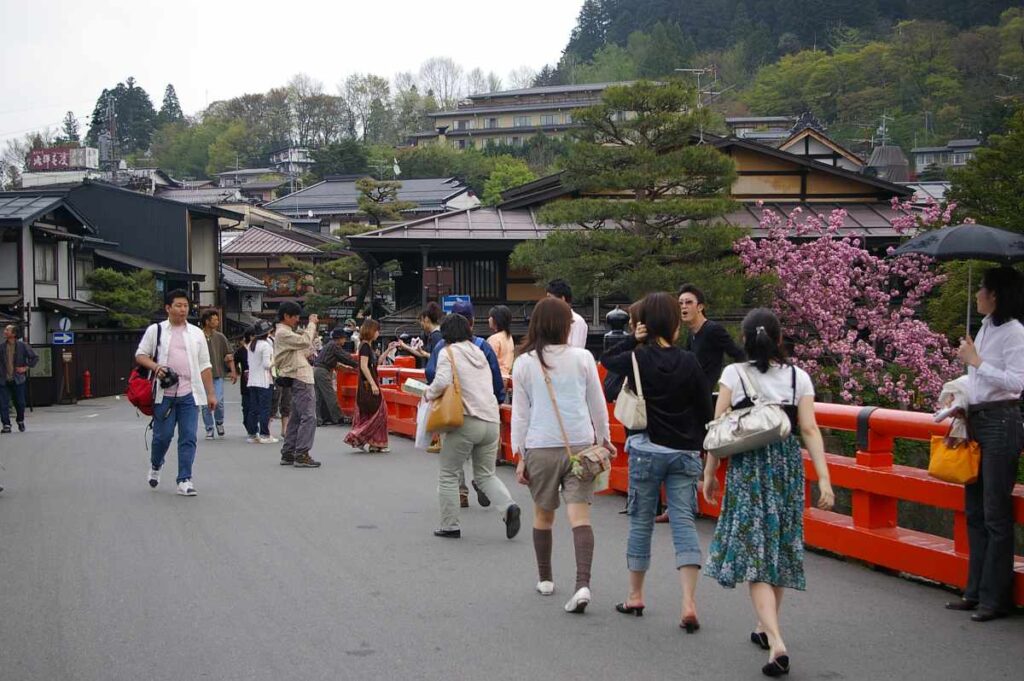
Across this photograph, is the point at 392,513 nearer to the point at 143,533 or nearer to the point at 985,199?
the point at 143,533

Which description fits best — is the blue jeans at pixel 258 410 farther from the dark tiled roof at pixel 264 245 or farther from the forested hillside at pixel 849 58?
the forested hillside at pixel 849 58

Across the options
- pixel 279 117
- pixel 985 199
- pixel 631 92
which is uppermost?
pixel 279 117

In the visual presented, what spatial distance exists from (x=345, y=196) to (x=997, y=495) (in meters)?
78.1

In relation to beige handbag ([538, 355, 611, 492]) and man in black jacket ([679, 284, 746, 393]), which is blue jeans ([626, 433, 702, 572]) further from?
man in black jacket ([679, 284, 746, 393])

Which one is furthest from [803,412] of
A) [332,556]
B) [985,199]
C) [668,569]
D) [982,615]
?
[985,199]

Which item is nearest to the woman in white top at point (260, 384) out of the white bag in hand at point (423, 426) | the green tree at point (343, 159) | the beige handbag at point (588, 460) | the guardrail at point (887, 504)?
the white bag in hand at point (423, 426)

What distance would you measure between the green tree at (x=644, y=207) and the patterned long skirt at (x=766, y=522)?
57.5 ft

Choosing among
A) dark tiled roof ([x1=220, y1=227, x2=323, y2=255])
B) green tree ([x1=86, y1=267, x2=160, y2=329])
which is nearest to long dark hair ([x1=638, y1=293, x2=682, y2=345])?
green tree ([x1=86, y1=267, x2=160, y2=329])

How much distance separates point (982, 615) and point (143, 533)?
19.8ft

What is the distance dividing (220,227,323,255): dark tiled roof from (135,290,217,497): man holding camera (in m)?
52.5

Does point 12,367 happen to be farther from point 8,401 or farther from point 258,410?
point 258,410

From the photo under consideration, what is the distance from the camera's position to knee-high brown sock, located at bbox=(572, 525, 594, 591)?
6.10 m

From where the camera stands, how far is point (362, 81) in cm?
11269

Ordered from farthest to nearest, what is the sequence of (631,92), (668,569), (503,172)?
(503,172) < (631,92) < (668,569)
